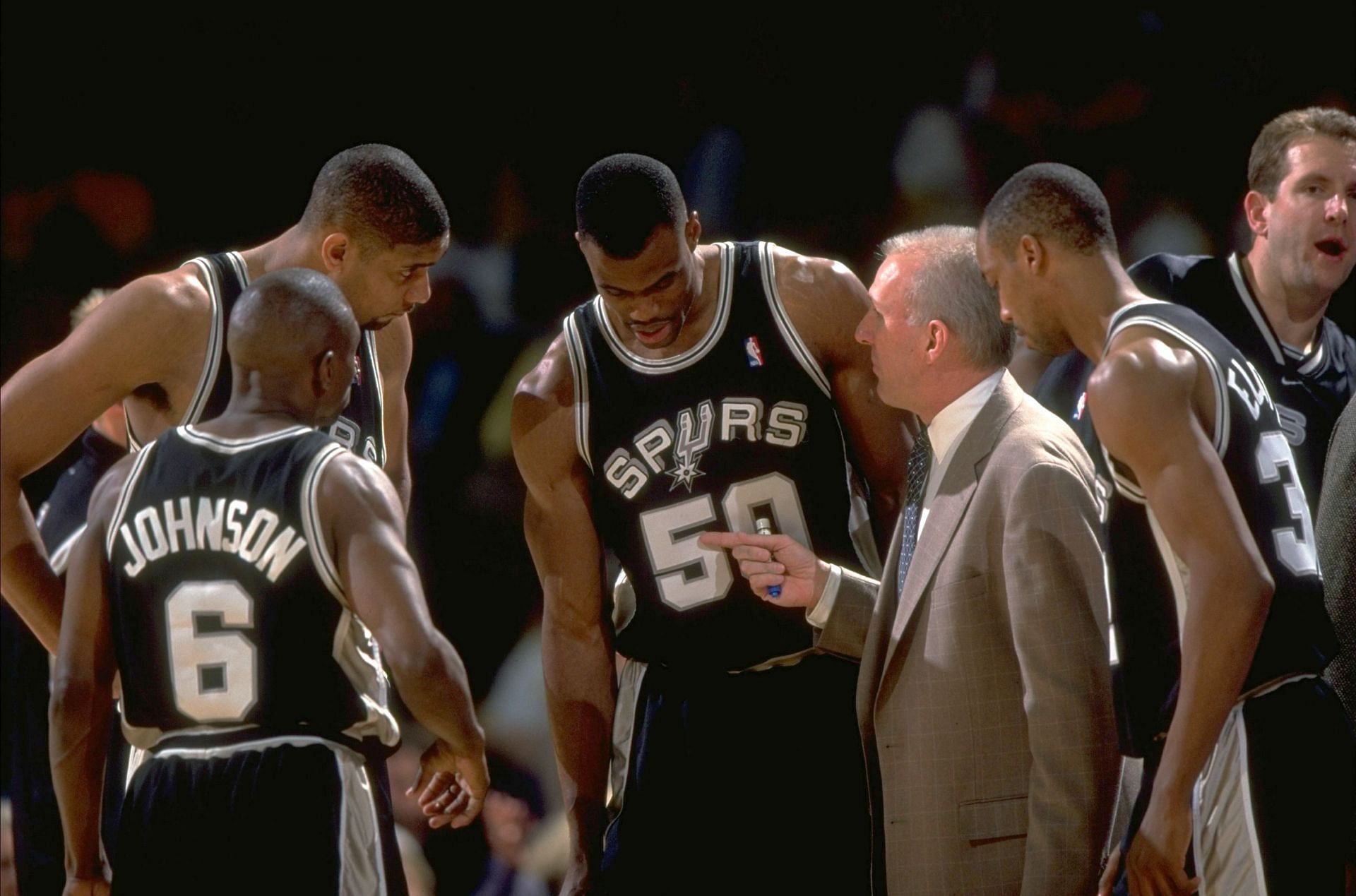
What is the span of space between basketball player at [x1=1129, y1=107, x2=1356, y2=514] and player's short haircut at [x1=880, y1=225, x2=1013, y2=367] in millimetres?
1095

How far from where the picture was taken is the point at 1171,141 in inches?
178

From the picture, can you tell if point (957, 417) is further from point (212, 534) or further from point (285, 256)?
point (285, 256)

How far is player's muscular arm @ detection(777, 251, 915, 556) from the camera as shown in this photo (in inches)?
106

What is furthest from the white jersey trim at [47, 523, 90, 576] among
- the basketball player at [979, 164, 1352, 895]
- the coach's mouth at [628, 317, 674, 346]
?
the basketball player at [979, 164, 1352, 895]

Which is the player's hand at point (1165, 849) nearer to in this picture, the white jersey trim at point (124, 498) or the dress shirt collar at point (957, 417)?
the dress shirt collar at point (957, 417)

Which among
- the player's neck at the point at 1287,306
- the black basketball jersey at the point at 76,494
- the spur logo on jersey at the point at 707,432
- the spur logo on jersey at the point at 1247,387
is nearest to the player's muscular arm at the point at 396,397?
the spur logo on jersey at the point at 707,432

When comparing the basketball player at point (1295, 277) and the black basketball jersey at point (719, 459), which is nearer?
the black basketball jersey at point (719, 459)

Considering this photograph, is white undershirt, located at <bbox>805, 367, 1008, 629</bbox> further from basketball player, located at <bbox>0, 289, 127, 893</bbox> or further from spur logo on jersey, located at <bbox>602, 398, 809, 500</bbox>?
basketball player, located at <bbox>0, 289, 127, 893</bbox>

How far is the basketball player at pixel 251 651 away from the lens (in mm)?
1949

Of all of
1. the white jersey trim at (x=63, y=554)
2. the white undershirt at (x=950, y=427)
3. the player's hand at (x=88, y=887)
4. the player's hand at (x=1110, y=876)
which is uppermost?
the white undershirt at (x=950, y=427)

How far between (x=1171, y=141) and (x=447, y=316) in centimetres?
243

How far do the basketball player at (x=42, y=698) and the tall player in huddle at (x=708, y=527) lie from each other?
4.82ft

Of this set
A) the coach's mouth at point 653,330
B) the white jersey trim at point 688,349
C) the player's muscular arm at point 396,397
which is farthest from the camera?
the player's muscular arm at point 396,397

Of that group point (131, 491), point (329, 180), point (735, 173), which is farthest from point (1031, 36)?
point (131, 491)
